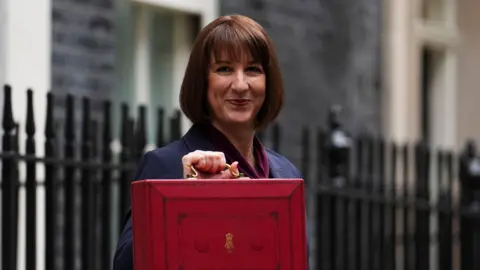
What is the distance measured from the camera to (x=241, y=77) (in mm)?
3559

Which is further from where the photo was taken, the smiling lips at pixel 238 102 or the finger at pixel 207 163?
the smiling lips at pixel 238 102

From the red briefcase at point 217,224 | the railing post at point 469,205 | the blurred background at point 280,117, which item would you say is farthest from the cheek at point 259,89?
the railing post at point 469,205

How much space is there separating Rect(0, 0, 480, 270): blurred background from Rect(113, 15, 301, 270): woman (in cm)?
196

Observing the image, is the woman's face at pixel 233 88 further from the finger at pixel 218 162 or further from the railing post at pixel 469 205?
the railing post at pixel 469 205

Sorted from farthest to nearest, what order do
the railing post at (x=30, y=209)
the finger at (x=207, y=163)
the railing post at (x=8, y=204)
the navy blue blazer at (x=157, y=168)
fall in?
1. the railing post at (x=30, y=209)
2. the railing post at (x=8, y=204)
3. the navy blue blazer at (x=157, y=168)
4. the finger at (x=207, y=163)

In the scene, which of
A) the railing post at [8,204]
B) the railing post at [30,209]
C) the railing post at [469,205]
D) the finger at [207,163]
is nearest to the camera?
the finger at [207,163]

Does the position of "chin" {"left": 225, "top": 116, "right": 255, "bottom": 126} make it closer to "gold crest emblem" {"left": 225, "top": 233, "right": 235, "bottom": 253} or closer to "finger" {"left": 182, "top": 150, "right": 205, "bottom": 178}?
"finger" {"left": 182, "top": 150, "right": 205, "bottom": 178}

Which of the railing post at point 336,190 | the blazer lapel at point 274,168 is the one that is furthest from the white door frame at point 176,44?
the blazer lapel at point 274,168

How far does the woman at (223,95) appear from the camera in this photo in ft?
11.5

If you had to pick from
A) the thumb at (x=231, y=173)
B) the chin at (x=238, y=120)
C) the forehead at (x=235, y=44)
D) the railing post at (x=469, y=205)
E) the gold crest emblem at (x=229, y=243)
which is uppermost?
the forehead at (x=235, y=44)

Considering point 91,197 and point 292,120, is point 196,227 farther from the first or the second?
point 292,120

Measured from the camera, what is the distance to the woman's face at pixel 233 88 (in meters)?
3.56

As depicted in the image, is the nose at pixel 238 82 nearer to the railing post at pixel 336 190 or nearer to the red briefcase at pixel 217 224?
the red briefcase at pixel 217 224

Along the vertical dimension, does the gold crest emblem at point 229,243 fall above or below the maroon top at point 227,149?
below
